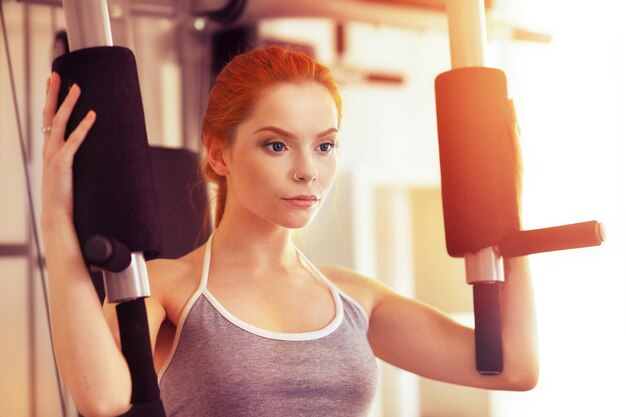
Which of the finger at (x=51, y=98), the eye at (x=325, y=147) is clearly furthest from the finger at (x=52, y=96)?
the eye at (x=325, y=147)

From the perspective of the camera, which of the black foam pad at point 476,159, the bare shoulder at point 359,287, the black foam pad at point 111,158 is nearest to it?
the black foam pad at point 111,158

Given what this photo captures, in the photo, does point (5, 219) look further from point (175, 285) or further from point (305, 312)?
point (305, 312)

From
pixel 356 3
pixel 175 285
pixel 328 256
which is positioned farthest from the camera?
pixel 328 256

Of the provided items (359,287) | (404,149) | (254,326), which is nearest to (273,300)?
(254,326)

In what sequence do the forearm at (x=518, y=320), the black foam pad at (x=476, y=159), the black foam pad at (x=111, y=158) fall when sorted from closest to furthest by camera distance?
the black foam pad at (x=111, y=158) → the black foam pad at (x=476, y=159) → the forearm at (x=518, y=320)

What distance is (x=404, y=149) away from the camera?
1882 mm

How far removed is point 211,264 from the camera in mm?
933

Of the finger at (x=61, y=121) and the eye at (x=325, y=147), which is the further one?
the eye at (x=325, y=147)

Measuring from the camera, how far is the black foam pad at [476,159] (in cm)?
82

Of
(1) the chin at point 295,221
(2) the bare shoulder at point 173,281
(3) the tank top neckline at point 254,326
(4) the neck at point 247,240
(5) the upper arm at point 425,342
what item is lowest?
(5) the upper arm at point 425,342

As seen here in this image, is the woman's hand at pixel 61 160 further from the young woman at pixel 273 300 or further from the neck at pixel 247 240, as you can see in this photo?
the neck at pixel 247 240

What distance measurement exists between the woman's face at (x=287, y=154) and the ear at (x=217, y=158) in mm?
40

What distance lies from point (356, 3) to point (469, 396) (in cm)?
110

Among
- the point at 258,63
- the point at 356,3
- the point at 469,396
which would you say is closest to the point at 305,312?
the point at 258,63
